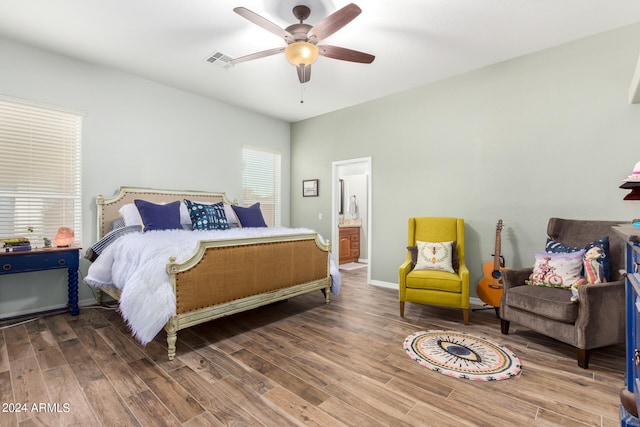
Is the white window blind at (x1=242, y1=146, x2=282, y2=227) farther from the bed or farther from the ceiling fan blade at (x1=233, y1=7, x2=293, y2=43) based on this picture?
the ceiling fan blade at (x1=233, y1=7, x2=293, y2=43)

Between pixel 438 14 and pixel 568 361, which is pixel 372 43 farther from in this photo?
pixel 568 361

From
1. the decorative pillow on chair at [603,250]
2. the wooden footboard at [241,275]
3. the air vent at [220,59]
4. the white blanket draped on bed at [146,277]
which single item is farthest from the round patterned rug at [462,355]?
the air vent at [220,59]

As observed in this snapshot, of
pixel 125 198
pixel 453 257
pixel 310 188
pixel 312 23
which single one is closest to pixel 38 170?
pixel 125 198

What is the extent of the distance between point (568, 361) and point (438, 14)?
2959 millimetres

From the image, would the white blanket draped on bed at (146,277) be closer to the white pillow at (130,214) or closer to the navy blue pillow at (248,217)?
the white pillow at (130,214)

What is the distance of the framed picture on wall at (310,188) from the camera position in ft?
18.0

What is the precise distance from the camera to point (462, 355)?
2.31 metres

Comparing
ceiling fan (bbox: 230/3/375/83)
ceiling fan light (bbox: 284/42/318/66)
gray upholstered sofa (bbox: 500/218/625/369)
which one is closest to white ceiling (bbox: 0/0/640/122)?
ceiling fan (bbox: 230/3/375/83)

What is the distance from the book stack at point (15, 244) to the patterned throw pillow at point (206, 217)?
4.95 ft

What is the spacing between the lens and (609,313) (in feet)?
7.13

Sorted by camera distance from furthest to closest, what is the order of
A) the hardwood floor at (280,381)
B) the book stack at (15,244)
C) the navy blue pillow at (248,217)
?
the navy blue pillow at (248,217), the book stack at (15,244), the hardwood floor at (280,381)

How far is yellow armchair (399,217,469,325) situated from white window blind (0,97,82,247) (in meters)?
3.77

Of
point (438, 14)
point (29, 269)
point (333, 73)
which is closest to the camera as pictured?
point (438, 14)

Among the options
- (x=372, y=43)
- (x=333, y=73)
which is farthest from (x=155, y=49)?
(x=372, y=43)
